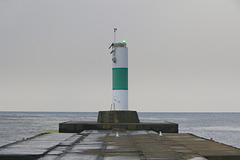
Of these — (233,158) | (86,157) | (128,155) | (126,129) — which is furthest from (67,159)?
(126,129)

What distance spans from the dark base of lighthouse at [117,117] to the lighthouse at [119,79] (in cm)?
97

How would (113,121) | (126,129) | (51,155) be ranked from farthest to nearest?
(113,121)
(126,129)
(51,155)

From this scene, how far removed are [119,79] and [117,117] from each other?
242 centimetres

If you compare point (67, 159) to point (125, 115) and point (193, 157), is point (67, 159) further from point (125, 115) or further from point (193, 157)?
point (125, 115)

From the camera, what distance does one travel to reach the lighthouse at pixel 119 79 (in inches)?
979

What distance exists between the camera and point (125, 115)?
24047mm

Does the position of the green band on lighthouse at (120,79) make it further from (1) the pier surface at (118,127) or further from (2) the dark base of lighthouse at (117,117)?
(1) the pier surface at (118,127)

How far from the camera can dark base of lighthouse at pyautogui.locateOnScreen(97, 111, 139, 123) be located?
78.3 ft

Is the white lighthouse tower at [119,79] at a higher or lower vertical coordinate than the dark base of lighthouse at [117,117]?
higher

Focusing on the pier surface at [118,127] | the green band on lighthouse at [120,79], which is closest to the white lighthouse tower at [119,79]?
the green band on lighthouse at [120,79]

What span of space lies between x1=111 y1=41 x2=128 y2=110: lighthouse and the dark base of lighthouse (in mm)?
965

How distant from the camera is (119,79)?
24.8 m

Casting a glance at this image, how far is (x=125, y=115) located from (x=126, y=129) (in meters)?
1.95

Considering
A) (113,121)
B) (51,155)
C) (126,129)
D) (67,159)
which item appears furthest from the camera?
(113,121)
